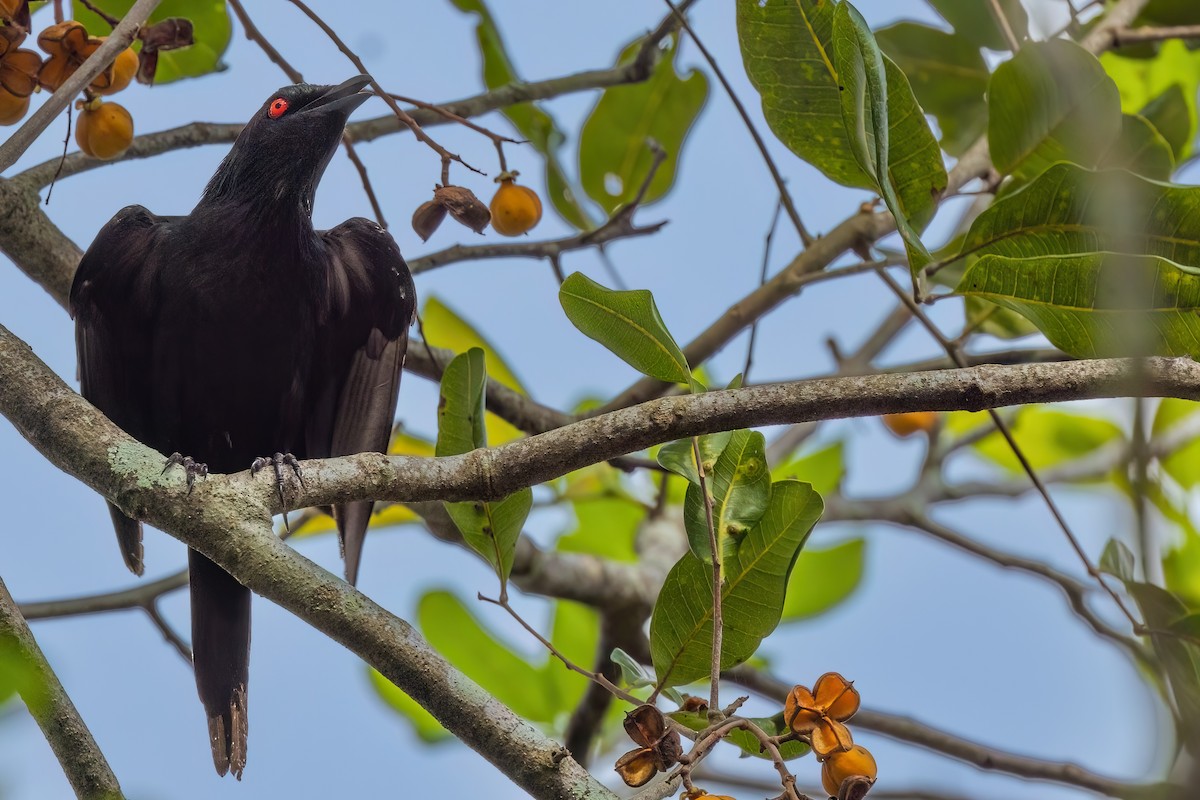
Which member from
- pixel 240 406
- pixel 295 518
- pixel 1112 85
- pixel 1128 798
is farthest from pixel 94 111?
pixel 1128 798

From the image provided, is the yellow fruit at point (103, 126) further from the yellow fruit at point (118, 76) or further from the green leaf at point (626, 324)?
the green leaf at point (626, 324)

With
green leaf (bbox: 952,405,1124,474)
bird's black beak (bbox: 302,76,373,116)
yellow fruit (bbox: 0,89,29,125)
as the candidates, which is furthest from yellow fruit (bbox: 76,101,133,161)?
green leaf (bbox: 952,405,1124,474)

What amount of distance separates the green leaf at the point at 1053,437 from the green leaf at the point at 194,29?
3524 mm

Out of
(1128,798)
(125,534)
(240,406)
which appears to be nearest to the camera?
(1128,798)

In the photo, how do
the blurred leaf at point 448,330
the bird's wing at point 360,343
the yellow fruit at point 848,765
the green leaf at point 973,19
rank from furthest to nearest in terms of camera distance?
the blurred leaf at point 448,330 < the green leaf at point 973,19 < the bird's wing at point 360,343 < the yellow fruit at point 848,765

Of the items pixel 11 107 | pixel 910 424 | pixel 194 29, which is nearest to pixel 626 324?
pixel 11 107

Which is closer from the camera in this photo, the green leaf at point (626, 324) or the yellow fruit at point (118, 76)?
the green leaf at point (626, 324)

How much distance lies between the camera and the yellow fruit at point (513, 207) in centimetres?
316

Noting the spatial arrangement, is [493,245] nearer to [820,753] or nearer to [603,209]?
[603,209]

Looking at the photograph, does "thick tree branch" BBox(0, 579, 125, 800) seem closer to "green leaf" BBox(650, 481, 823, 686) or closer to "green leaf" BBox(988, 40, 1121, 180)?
"green leaf" BBox(650, 481, 823, 686)

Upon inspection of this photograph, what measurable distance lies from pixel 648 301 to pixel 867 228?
1679 millimetres

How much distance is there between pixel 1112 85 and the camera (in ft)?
9.36

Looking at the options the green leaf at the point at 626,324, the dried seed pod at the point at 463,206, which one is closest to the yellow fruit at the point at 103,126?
the dried seed pod at the point at 463,206

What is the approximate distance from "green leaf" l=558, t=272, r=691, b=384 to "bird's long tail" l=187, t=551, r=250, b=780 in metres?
1.60
